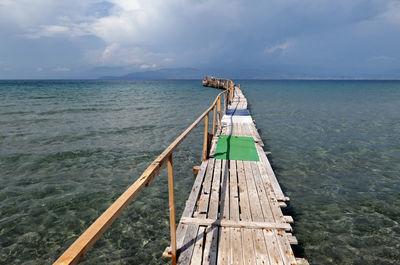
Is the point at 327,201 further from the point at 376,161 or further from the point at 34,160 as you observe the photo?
the point at 34,160

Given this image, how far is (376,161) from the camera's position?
9.01 m

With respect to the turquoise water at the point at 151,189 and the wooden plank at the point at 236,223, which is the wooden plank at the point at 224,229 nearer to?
the wooden plank at the point at 236,223

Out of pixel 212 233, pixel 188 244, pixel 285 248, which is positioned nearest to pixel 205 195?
pixel 212 233

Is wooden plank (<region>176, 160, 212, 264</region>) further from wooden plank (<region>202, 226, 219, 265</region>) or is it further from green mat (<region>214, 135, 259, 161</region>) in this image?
green mat (<region>214, 135, 259, 161</region>)

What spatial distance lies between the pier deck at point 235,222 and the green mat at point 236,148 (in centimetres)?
106

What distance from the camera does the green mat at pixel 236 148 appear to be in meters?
7.51

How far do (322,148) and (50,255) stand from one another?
10648mm

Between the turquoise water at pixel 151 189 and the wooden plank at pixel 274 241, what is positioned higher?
the wooden plank at pixel 274 241

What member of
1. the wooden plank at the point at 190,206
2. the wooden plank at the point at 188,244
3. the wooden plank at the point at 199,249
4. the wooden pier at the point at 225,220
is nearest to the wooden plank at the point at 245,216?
the wooden pier at the point at 225,220

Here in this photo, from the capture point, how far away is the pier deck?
130 inches

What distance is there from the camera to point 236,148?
8.40 meters

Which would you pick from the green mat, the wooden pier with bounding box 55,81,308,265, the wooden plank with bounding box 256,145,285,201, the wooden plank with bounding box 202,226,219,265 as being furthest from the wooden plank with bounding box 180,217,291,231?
the green mat

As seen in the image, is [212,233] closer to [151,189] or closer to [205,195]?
[205,195]

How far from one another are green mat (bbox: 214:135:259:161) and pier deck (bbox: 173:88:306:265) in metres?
1.06
